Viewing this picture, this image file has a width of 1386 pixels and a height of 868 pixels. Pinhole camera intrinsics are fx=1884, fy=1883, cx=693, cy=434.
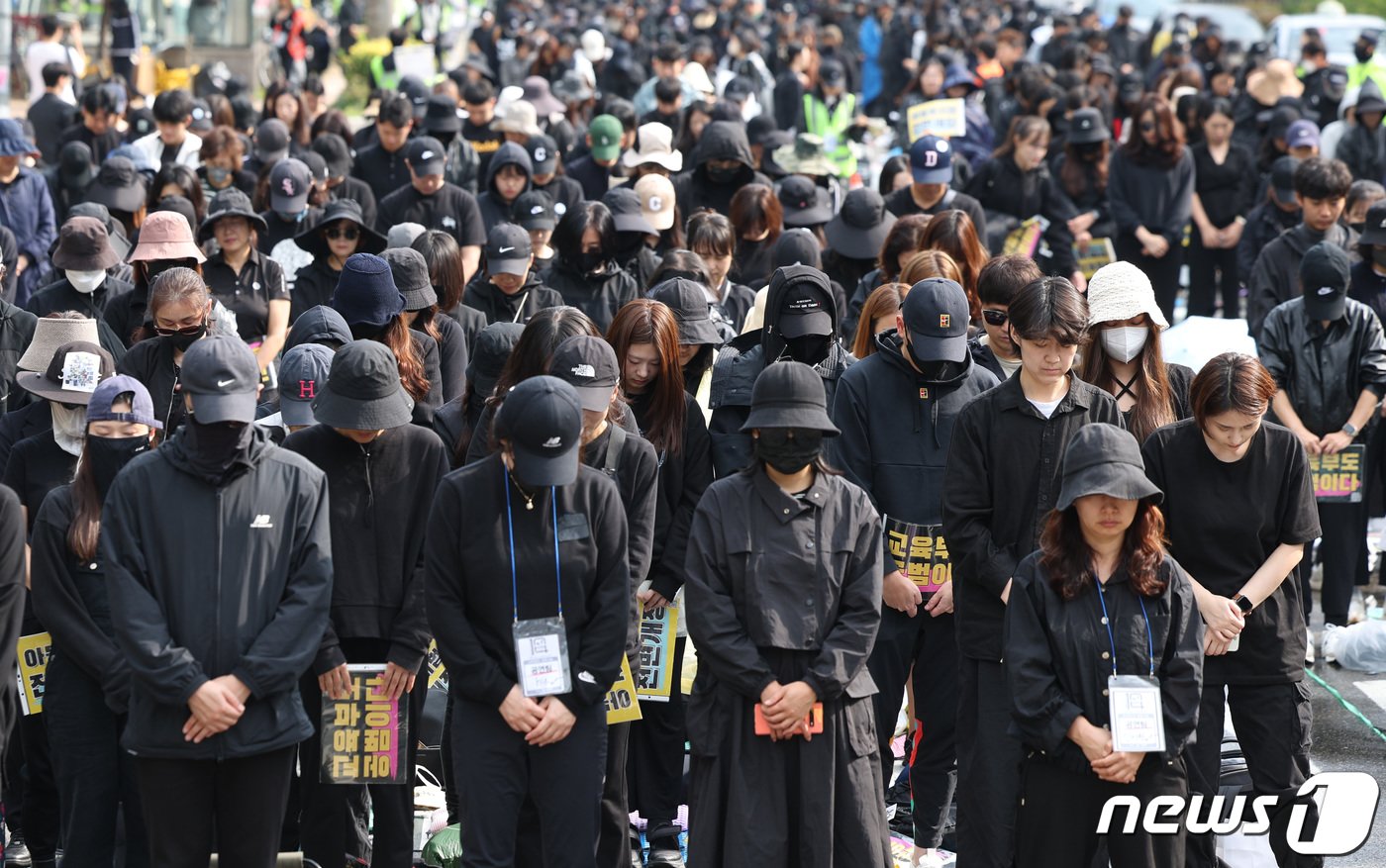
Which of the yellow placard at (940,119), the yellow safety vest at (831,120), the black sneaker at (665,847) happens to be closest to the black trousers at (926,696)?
the black sneaker at (665,847)

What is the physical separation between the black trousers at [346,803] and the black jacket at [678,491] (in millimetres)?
966

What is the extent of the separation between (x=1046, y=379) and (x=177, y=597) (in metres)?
2.88

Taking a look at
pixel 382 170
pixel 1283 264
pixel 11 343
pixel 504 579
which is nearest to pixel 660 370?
pixel 504 579

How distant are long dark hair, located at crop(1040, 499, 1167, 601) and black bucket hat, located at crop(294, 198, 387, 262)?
205 inches

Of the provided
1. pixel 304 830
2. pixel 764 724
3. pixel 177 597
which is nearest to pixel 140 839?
pixel 304 830

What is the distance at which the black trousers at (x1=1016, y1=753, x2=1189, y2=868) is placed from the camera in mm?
5602

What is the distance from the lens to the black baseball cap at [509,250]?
9.24 meters

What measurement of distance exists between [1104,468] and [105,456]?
10.5ft

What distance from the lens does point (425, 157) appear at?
11.8m

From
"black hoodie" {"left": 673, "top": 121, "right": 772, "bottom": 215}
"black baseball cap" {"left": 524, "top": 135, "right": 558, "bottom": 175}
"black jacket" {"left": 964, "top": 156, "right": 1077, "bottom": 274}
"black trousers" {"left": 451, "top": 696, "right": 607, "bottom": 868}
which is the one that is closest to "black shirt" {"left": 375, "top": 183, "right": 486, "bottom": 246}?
"black baseball cap" {"left": 524, "top": 135, "right": 558, "bottom": 175}

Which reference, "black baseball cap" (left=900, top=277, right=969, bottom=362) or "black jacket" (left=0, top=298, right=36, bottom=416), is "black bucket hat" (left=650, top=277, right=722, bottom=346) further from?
"black jacket" (left=0, top=298, right=36, bottom=416)

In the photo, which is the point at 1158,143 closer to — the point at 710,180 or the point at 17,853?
the point at 710,180

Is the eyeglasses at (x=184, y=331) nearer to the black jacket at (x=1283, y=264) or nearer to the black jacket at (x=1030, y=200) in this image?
the black jacket at (x=1283, y=264)

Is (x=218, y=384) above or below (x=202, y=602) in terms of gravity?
above
